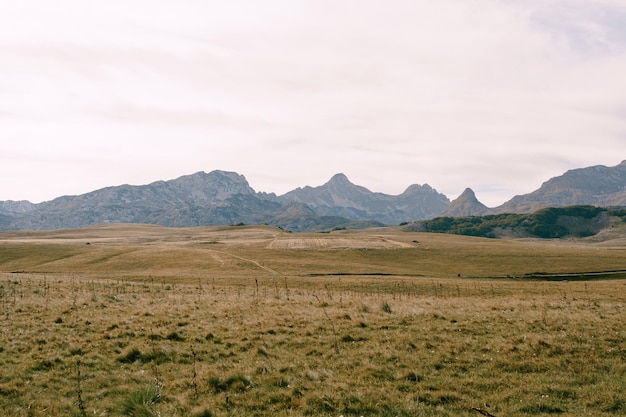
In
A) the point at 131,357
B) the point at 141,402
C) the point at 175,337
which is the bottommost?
the point at 175,337

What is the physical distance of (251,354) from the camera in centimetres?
Result: 1695

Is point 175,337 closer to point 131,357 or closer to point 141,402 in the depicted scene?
point 131,357

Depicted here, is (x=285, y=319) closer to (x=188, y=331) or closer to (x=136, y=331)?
(x=188, y=331)

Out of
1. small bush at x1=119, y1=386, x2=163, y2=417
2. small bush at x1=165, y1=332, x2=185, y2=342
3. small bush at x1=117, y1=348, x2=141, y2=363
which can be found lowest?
small bush at x1=165, y1=332, x2=185, y2=342

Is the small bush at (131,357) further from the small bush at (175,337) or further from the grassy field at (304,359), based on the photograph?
the small bush at (175,337)

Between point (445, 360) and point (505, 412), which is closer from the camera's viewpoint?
point (505, 412)

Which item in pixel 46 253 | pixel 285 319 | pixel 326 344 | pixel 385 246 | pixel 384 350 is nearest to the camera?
pixel 384 350

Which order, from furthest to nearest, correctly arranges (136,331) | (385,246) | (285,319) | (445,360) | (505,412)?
(385,246), (285,319), (136,331), (445,360), (505,412)

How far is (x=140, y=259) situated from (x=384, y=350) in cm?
10512

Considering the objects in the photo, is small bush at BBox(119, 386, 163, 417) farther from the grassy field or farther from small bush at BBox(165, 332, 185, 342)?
small bush at BBox(165, 332, 185, 342)

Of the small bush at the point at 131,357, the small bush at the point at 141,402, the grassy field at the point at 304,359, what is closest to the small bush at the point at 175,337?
the grassy field at the point at 304,359

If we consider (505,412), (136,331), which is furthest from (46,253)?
(505,412)

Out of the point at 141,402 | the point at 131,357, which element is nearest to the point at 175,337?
the point at 131,357

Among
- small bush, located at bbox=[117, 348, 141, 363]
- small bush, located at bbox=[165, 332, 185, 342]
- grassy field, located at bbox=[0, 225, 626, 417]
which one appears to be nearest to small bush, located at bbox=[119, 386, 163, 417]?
grassy field, located at bbox=[0, 225, 626, 417]
